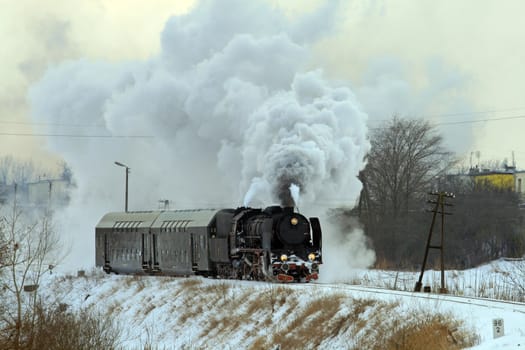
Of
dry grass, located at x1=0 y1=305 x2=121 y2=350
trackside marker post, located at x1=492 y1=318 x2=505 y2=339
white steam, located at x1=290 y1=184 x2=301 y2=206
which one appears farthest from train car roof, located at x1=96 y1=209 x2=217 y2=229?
trackside marker post, located at x1=492 y1=318 x2=505 y2=339

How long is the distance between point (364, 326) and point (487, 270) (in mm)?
26426

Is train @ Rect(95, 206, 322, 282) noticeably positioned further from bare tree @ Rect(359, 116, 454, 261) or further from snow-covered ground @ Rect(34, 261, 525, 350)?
bare tree @ Rect(359, 116, 454, 261)

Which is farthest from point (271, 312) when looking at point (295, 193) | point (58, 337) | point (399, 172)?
point (399, 172)

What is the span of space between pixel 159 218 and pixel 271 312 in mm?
14882

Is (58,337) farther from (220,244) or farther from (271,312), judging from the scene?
(220,244)

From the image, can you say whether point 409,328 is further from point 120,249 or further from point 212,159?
point 212,159

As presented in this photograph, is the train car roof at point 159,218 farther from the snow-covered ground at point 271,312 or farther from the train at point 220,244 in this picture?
the snow-covered ground at point 271,312

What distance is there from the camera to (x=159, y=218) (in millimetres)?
37094

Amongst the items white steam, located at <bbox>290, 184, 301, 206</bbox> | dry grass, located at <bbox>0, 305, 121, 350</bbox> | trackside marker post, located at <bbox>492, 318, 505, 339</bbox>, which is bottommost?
dry grass, located at <bbox>0, 305, 121, 350</bbox>

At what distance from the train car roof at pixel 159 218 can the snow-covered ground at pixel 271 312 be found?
2.41 metres

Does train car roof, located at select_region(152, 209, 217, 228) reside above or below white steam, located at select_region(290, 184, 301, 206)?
below

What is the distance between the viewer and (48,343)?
66.1 ft

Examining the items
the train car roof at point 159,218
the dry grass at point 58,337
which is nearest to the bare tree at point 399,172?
the train car roof at point 159,218

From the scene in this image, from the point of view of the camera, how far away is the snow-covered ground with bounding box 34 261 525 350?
57.6ft
